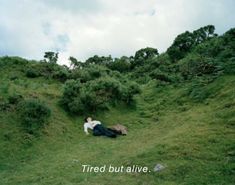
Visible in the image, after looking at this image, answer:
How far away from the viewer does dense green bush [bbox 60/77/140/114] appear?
2659 centimetres

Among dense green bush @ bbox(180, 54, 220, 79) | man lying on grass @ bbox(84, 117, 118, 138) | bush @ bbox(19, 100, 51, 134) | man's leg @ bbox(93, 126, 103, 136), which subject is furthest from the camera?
dense green bush @ bbox(180, 54, 220, 79)

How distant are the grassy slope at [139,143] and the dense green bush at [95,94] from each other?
72 cm

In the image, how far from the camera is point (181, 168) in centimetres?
1505

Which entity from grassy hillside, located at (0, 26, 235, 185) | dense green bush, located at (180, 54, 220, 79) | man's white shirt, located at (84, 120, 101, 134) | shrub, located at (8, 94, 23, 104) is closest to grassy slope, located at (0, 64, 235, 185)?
grassy hillside, located at (0, 26, 235, 185)

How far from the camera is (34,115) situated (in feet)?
76.2

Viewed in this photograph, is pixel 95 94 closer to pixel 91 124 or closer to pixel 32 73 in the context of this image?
pixel 91 124

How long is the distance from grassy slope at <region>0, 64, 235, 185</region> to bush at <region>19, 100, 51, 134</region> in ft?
1.64

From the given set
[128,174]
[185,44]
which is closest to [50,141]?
[128,174]

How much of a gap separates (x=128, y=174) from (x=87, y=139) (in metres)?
7.99

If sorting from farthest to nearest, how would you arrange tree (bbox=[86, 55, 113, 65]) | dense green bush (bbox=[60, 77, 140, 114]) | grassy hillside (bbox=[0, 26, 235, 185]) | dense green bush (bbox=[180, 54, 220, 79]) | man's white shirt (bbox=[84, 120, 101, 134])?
1. tree (bbox=[86, 55, 113, 65])
2. dense green bush (bbox=[180, 54, 220, 79])
3. dense green bush (bbox=[60, 77, 140, 114])
4. man's white shirt (bbox=[84, 120, 101, 134])
5. grassy hillside (bbox=[0, 26, 235, 185])

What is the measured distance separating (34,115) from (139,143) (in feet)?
21.9

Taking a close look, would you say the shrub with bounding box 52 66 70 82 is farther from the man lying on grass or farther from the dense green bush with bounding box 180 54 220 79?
the dense green bush with bounding box 180 54 220 79

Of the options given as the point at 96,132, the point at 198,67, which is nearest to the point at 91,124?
the point at 96,132

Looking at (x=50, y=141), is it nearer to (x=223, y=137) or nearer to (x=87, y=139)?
(x=87, y=139)
